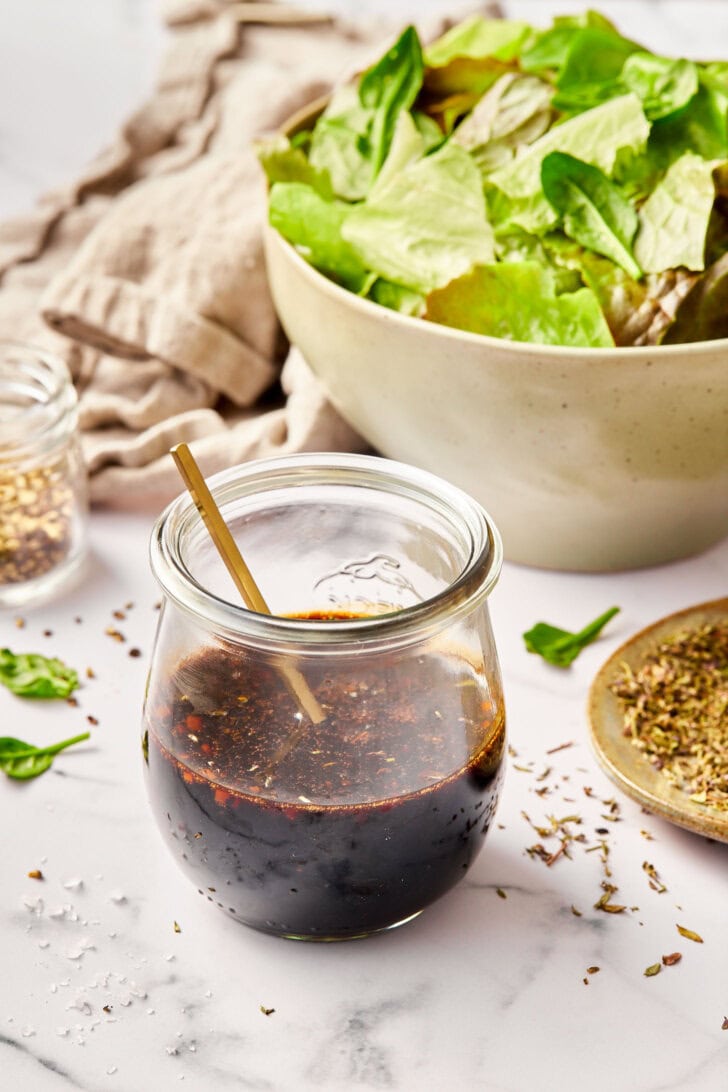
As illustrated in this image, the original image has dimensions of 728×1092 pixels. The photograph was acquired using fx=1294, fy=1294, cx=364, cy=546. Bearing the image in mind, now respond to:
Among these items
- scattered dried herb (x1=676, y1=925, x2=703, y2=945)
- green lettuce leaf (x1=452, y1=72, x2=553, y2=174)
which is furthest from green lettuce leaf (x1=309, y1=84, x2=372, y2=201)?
scattered dried herb (x1=676, y1=925, x2=703, y2=945)

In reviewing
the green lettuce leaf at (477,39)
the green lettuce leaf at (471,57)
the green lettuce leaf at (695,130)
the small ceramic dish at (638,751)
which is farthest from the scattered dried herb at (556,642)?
the green lettuce leaf at (477,39)

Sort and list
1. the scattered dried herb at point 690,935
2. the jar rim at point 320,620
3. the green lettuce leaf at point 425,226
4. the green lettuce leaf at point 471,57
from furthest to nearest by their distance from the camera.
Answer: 1. the green lettuce leaf at point 471,57
2. the green lettuce leaf at point 425,226
3. the scattered dried herb at point 690,935
4. the jar rim at point 320,620

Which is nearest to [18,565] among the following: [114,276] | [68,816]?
[68,816]

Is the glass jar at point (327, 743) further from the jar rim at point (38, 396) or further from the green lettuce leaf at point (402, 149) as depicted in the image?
the green lettuce leaf at point (402, 149)

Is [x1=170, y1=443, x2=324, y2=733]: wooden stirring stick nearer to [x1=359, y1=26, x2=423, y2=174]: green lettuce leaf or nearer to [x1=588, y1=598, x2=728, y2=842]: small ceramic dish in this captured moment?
[x1=588, y1=598, x2=728, y2=842]: small ceramic dish

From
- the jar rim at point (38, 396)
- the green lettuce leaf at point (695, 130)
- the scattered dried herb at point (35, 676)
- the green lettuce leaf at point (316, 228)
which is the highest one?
the green lettuce leaf at point (695, 130)

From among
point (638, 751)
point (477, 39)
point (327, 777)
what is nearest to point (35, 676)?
point (327, 777)
